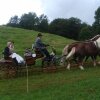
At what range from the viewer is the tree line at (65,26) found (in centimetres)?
9662

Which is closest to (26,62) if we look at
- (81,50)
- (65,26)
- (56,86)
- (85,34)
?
A: (81,50)

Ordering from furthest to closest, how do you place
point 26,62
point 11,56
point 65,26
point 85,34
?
point 65,26 → point 85,34 → point 26,62 → point 11,56

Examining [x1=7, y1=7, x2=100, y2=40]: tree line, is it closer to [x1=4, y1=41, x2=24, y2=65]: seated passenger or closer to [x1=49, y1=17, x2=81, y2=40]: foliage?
[x1=49, y1=17, x2=81, y2=40]: foliage

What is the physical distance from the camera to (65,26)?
344ft

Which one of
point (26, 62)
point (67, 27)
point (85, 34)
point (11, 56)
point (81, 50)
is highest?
point (67, 27)

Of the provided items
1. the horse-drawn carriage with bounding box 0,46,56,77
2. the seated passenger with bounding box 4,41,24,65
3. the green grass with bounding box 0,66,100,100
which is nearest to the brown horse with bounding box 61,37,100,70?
the horse-drawn carriage with bounding box 0,46,56,77

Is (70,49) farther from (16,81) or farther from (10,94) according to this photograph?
(10,94)

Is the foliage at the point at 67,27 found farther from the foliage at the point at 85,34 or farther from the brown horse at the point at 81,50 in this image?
the brown horse at the point at 81,50

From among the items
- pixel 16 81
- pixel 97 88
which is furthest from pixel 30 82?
pixel 97 88

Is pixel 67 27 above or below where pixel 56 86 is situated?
above

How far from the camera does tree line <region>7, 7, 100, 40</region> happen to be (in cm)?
9662

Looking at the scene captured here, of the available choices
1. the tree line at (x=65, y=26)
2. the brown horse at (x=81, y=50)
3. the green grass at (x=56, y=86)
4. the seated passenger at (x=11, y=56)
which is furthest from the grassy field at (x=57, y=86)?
the tree line at (x=65, y=26)

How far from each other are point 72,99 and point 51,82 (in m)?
4.31

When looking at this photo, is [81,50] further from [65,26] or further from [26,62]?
[65,26]
